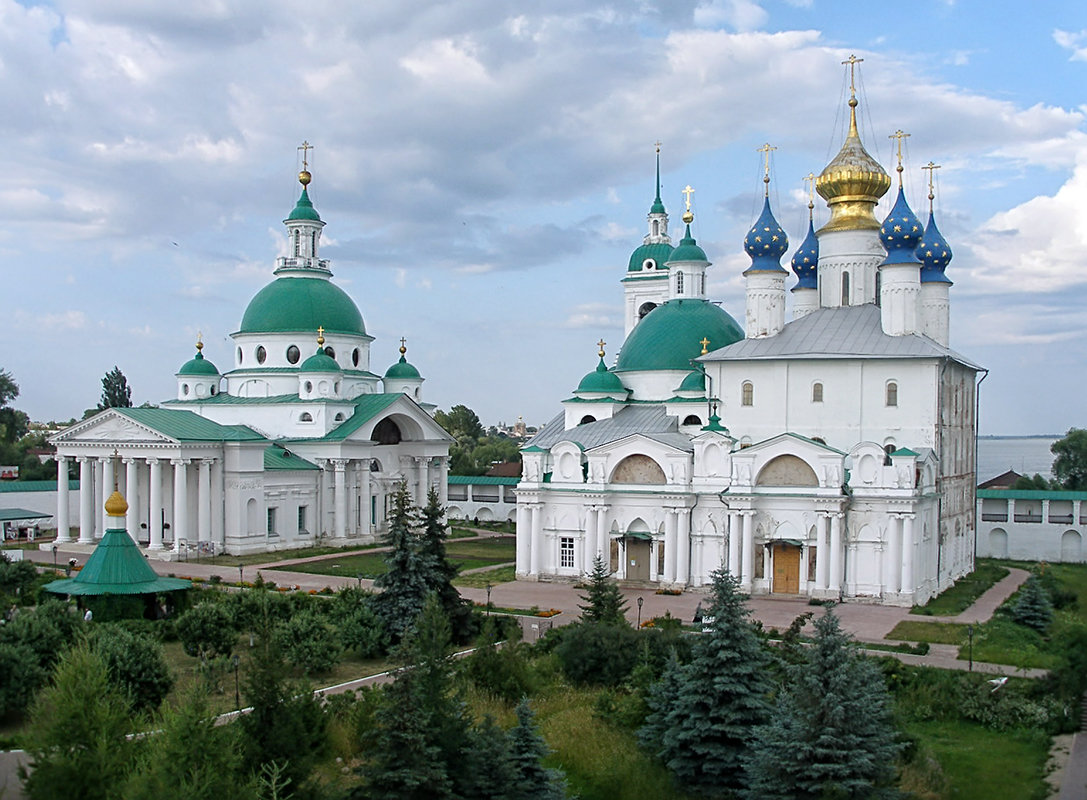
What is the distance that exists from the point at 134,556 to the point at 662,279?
1282 inches

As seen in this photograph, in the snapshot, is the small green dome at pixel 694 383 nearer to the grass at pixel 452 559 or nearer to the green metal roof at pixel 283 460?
the grass at pixel 452 559

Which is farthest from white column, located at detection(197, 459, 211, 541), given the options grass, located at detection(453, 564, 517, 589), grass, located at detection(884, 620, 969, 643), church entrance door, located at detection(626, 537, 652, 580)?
grass, located at detection(884, 620, 969, 643)

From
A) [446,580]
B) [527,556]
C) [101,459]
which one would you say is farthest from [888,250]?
[101,459]

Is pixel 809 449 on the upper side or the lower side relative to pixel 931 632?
upper

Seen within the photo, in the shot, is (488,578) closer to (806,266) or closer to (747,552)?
(747,552)

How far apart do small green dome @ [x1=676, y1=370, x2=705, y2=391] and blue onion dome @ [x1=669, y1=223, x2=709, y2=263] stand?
6.55 meters

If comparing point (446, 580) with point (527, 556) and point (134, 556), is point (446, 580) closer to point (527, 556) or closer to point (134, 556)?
point (134, 556)

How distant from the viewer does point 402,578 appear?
24.3 m

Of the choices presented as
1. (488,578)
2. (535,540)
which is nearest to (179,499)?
(488,578)

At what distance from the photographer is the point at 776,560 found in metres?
32.7

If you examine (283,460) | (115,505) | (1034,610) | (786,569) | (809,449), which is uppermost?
(809,449)

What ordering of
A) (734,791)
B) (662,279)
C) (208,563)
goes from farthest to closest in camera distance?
1. (662,279)
2. (208,563)
3. (734,791)

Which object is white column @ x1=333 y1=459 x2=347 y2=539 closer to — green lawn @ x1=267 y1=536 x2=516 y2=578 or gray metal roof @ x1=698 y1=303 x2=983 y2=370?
green lawn @ x1=267 y1=536 x2=516 y2=578

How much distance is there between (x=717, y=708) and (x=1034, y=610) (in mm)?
16131
